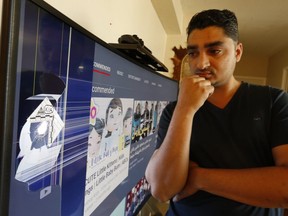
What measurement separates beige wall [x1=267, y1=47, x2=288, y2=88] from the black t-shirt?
4.42m

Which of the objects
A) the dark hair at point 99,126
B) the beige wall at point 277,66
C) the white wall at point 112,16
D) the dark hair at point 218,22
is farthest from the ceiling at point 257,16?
the dark hair at point 99,126

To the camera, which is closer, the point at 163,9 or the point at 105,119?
the point at 105,119

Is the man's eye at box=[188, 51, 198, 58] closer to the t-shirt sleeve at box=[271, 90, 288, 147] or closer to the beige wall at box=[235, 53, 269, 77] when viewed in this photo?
the t-shirt sleeve at box=[271, 90, 288, 147]

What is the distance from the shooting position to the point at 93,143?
82 centimetres

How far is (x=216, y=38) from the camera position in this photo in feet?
3.01

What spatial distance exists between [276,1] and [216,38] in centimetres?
224

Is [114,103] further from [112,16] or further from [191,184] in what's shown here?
[112,16]

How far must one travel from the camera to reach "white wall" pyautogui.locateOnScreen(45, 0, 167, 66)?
924mm

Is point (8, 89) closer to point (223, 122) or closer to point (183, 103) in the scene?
point (183, 103)

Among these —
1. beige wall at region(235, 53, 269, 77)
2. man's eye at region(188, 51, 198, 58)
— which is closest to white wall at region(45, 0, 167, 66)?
man's eye at region(188, 51, 198, 58)

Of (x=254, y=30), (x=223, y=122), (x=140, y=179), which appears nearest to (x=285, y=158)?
(x=223, y=122)

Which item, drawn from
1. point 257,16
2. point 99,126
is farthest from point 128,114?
point 257,16

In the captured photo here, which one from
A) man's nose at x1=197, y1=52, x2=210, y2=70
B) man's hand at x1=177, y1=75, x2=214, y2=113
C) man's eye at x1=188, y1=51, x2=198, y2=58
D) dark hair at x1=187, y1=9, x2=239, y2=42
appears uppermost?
dark hair at x1=187, y1=9, x2=239, y2=42

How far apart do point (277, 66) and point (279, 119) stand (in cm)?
506
